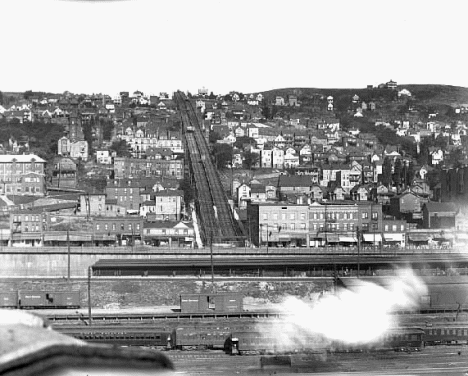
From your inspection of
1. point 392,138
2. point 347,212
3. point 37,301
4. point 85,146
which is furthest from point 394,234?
point 392,138

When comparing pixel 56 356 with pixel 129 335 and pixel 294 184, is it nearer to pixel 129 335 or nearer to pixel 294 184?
pixel 129 335

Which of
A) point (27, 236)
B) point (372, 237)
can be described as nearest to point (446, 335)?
point (372, 237)

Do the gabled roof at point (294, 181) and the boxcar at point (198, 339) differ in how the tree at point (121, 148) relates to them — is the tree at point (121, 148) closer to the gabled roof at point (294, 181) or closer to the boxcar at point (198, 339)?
the gabled roof at point (294, 181)

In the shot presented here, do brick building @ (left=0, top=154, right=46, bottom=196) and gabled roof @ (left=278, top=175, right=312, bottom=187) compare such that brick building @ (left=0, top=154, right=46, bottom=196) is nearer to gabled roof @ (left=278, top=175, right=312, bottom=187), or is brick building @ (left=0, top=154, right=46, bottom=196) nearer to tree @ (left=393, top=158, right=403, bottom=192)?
gabled roof @ (left=278, top=175, right=312, bottom=187)

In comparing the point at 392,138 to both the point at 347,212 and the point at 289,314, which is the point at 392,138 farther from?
the point at 289,314

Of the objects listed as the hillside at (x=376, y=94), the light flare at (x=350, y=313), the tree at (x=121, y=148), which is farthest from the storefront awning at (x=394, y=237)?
the tree at (x=121, y=148)
